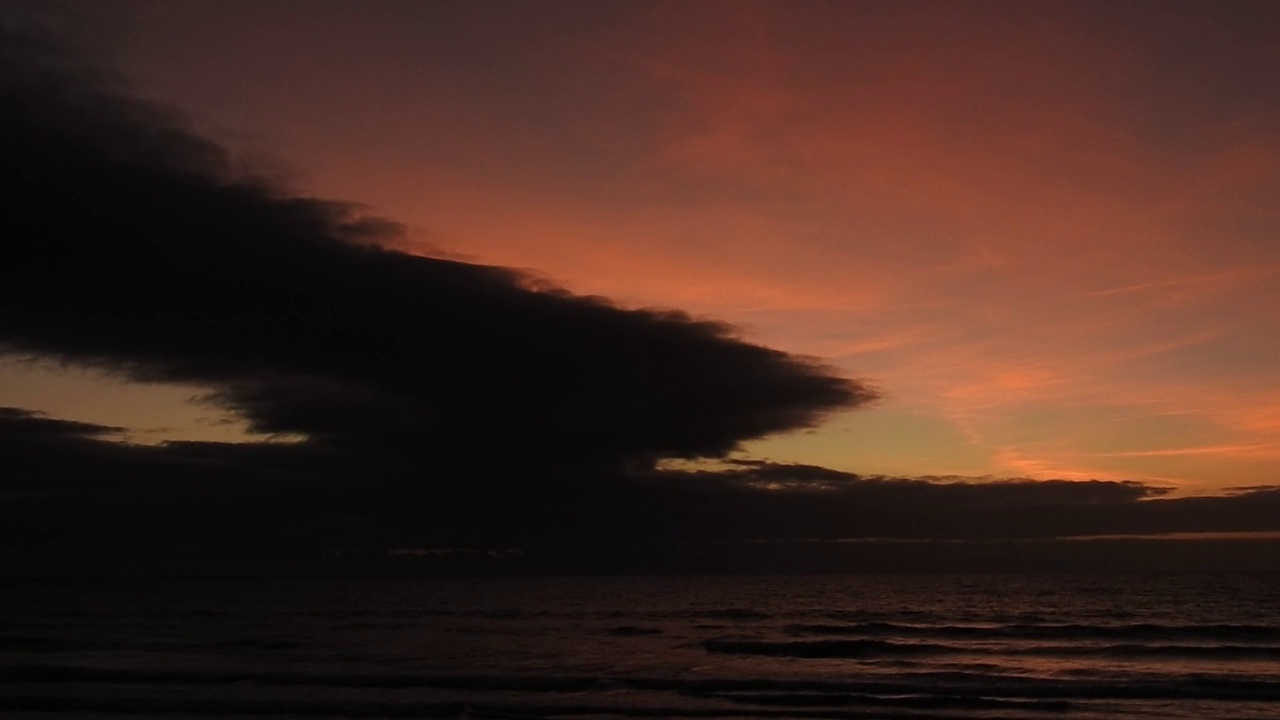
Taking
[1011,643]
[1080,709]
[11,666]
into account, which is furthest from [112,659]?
[1011,643]

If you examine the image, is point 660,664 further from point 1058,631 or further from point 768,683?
point 1058,631

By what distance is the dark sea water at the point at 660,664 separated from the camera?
2570 centimetres

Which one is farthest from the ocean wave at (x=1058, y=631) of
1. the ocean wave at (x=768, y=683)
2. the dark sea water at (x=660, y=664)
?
the ocean wave at (x=768, y=683)

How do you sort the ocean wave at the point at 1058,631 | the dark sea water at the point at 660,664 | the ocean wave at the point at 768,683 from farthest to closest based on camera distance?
the ocean wave at the point at 1058,631, the ocean wave at the point at 768,683, the dark sea water at the point at 660,664

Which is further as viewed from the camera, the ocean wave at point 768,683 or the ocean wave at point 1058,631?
the ocean wave at point 1058,631

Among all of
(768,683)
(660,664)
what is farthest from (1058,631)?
(768,683)

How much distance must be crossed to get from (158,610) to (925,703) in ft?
228

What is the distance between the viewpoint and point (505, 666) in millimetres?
34281

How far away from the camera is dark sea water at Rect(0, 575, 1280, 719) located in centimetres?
2570

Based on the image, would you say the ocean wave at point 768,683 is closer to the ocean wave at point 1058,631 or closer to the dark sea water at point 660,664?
the dark sea water at point 660,664

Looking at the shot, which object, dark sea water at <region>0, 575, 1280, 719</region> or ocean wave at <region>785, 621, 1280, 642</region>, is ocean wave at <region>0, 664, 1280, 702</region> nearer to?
dark sea water at <region>0, 575, 1280, 719</region>

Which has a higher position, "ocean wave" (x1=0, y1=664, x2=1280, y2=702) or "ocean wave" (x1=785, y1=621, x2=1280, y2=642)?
"ocean wave" (x1=0, y1=664, x2=1280, y2=702)

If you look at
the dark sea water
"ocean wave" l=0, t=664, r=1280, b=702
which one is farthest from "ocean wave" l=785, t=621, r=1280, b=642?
"ocean wave" l=0, t=664, r=1280, b=702

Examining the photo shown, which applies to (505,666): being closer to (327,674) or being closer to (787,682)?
(327,674)
